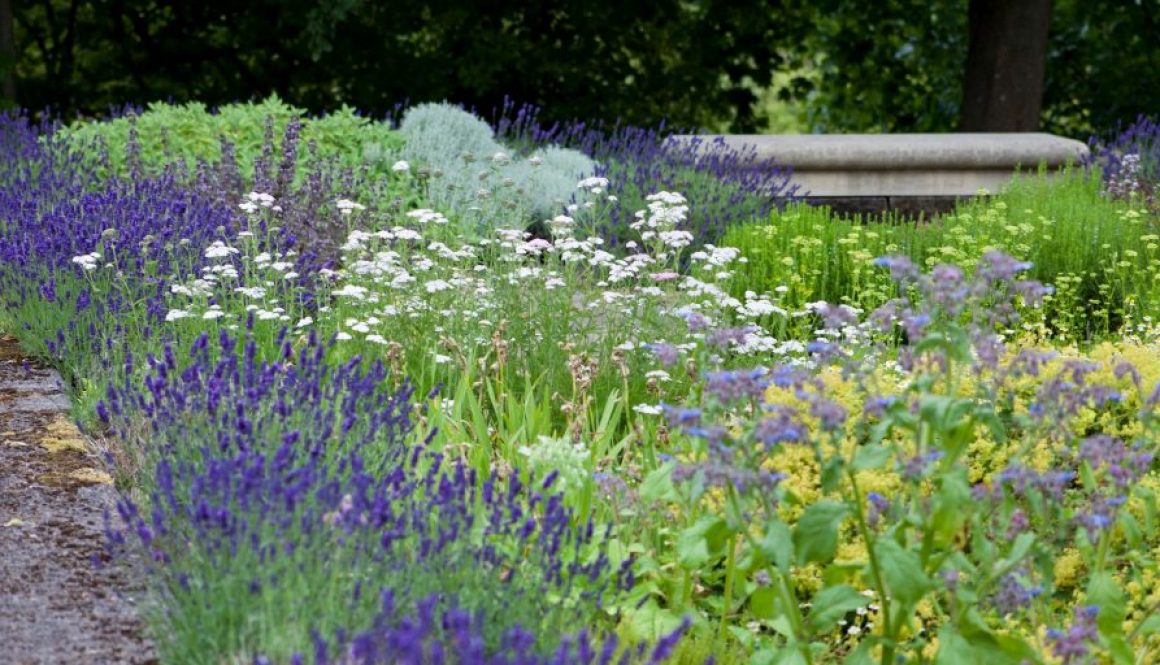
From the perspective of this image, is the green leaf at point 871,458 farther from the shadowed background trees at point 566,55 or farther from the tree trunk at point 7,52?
the tree trunk at point 7,52

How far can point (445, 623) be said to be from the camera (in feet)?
9.68

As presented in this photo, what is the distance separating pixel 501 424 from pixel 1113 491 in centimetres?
209

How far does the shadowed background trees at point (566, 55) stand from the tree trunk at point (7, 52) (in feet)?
0.15

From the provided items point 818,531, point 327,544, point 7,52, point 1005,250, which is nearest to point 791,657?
point 818,531

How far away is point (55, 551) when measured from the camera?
3842 millimetres

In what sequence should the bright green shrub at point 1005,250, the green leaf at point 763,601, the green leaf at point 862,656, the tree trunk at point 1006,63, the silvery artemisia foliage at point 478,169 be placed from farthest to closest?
the tree trunk at point 1006,63, the silvery artemisia foliage at point 478,169, the bright green shrub at point 1005,250, the green leaf at point 763,601, the green leaf at point 862,656

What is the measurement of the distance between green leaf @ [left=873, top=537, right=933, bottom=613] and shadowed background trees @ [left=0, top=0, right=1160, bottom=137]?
34.9 feet

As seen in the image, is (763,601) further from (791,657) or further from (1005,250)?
(1005,250)

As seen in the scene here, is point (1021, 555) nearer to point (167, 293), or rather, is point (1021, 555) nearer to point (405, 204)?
point (167, 293)

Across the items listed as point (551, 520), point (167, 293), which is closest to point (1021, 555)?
point (551, 520)

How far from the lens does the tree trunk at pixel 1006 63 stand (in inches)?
496

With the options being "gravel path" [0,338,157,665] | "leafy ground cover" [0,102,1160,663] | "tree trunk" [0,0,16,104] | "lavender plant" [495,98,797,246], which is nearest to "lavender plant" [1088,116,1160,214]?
"leafy ground cover" [0,102,1160,663]

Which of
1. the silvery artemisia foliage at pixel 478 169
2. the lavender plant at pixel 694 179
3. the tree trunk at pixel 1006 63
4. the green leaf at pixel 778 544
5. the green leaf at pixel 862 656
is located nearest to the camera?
the green leaf at pixel 778 544

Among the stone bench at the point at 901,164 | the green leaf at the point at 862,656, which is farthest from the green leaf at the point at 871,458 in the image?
the stone bench at the point at 901,164
